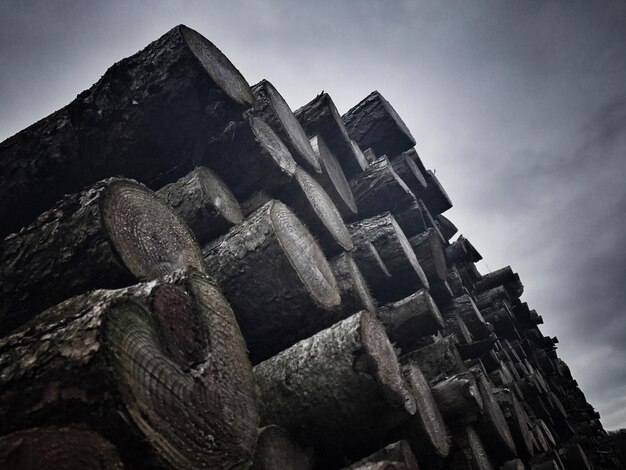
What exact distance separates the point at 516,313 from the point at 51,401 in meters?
9.61

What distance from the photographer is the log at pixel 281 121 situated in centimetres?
292

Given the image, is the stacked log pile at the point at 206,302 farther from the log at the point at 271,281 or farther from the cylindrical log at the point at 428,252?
the cylindrical log at the point at 428,252

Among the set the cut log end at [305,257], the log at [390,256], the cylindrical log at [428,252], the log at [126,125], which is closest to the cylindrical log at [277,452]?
the cut log end at [305,257]

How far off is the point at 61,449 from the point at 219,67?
2387 mm

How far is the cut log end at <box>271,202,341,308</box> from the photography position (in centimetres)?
207

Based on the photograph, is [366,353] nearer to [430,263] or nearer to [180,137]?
[180,137]

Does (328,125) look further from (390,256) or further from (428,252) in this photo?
(428,252)

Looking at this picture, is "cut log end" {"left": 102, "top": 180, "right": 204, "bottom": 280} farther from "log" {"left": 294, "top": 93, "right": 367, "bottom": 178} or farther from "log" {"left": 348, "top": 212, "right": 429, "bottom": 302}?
"log" {"left": 294, "top": 93, "right": 367, "bottom": 178}

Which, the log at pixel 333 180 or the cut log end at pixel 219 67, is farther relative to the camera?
the log at pixel 333 180

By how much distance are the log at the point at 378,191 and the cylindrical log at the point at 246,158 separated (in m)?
1.48

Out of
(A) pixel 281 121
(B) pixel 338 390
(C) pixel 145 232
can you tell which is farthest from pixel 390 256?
(C) pixel 145 232

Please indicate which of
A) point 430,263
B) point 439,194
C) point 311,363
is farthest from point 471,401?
point 439,194

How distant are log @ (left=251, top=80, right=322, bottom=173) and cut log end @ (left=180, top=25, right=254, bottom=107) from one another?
0.42 ft

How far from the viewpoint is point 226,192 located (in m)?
2.54
